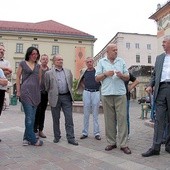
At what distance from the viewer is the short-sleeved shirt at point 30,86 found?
18.3 feet

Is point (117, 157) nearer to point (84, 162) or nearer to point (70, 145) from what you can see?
point (84, 162)

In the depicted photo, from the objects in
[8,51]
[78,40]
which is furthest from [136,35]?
[8,51]

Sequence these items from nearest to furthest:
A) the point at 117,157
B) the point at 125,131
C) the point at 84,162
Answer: the point at 84,162, the point at 117,157, the point at 125,131

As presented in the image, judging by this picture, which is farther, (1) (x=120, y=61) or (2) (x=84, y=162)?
(1) (x=120, y=61)

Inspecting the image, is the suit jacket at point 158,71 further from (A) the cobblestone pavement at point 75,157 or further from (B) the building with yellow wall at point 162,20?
(B) the building with yellow wall at point 162,20

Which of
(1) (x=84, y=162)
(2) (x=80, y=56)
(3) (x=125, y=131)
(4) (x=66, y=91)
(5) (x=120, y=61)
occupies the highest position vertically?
(2) (x=80, y=56)

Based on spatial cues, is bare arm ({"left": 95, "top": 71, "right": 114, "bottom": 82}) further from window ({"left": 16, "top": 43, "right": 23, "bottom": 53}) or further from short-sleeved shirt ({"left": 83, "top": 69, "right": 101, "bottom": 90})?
window ({"left": 16, "top": 43, "right": 23, "bottom": 53})

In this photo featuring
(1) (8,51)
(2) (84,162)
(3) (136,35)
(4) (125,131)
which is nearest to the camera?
(2) (84,162)

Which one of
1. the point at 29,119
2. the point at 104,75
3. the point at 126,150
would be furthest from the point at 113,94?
the point at 29,119

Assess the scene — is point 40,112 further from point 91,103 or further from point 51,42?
point 51,42

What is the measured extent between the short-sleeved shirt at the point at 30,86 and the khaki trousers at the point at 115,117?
132 centimetres

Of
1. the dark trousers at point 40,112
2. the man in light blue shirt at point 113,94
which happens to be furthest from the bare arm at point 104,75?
the dark trousers at point 40,112

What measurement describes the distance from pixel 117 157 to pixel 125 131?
0.61 meters

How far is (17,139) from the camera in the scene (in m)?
6.36
